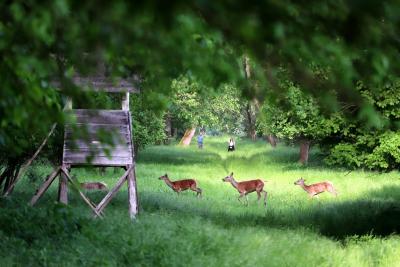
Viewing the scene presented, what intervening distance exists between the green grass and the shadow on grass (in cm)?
3

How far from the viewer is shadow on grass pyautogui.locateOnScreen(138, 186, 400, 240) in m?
16.4

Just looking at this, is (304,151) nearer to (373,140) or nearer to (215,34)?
(373,140)

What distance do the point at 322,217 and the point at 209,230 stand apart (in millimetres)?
5794

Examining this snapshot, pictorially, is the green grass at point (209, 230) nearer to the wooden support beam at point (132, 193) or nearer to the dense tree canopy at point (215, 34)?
the wooden support beam at point (132, 193)

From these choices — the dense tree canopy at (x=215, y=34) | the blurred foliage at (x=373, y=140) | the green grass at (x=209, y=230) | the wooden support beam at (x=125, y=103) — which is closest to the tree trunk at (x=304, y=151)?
the green grass at (x=209, y=230)

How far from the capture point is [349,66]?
11.5 feet

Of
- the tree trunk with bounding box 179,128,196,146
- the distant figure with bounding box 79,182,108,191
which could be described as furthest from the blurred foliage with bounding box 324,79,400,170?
the tree trunk with bounding box 179,128,196,146

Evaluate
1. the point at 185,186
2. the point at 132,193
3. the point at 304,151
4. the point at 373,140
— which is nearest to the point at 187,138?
the point at 304,151

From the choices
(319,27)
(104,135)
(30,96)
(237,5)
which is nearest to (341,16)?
(319,27)

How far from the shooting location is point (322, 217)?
1817 centimetres

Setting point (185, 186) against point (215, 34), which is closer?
point (215, 34)

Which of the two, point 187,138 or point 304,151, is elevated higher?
point 187,138

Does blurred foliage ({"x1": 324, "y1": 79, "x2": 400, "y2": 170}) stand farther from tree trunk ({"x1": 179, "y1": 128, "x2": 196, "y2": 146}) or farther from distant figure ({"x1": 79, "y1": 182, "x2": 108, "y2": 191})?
tree trunk ({"x1": 179, "y1": 128, "x2": 196, "y2": 146})

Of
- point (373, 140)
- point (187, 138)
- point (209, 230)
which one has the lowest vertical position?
point (209, 230)
